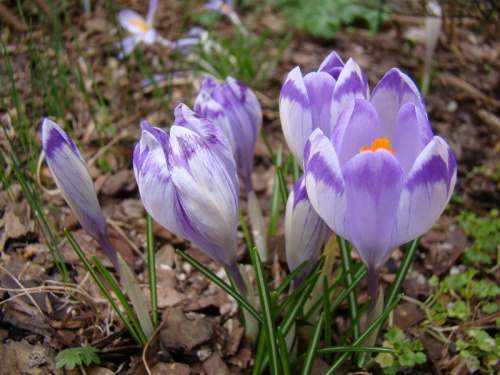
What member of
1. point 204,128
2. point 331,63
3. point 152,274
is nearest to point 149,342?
point 152,274

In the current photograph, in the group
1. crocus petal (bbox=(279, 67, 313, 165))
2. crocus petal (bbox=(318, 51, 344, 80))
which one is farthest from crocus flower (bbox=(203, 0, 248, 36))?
crocus petal (bbox=(279, 67, 313, 165))

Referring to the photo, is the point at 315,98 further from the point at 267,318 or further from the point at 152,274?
the point at 152,274

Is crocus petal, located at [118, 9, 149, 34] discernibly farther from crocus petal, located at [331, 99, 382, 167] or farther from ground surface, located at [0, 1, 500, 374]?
crocus petal, located at [331, 99, 382, 167]

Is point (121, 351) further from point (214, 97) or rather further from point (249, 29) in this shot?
point (249, 29)

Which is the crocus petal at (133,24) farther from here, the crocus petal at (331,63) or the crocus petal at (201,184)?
the crocus petal at (201,184)

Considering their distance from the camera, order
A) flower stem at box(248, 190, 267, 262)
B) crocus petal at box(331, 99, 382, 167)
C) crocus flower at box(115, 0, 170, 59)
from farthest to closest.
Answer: crocus flower at box(115, 0, 170, 59), flower stem at box(248, 190, 267, 262), crocus petal at box(331, 99, 382, 167)

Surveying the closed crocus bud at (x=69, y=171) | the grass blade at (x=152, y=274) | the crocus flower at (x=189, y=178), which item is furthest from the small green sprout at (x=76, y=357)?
the crocus flower at (x=189, y=178)

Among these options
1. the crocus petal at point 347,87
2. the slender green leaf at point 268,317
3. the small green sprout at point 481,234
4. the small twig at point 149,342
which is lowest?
the small green sprout at point 481,234

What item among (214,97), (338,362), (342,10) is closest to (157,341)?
(338,362)
